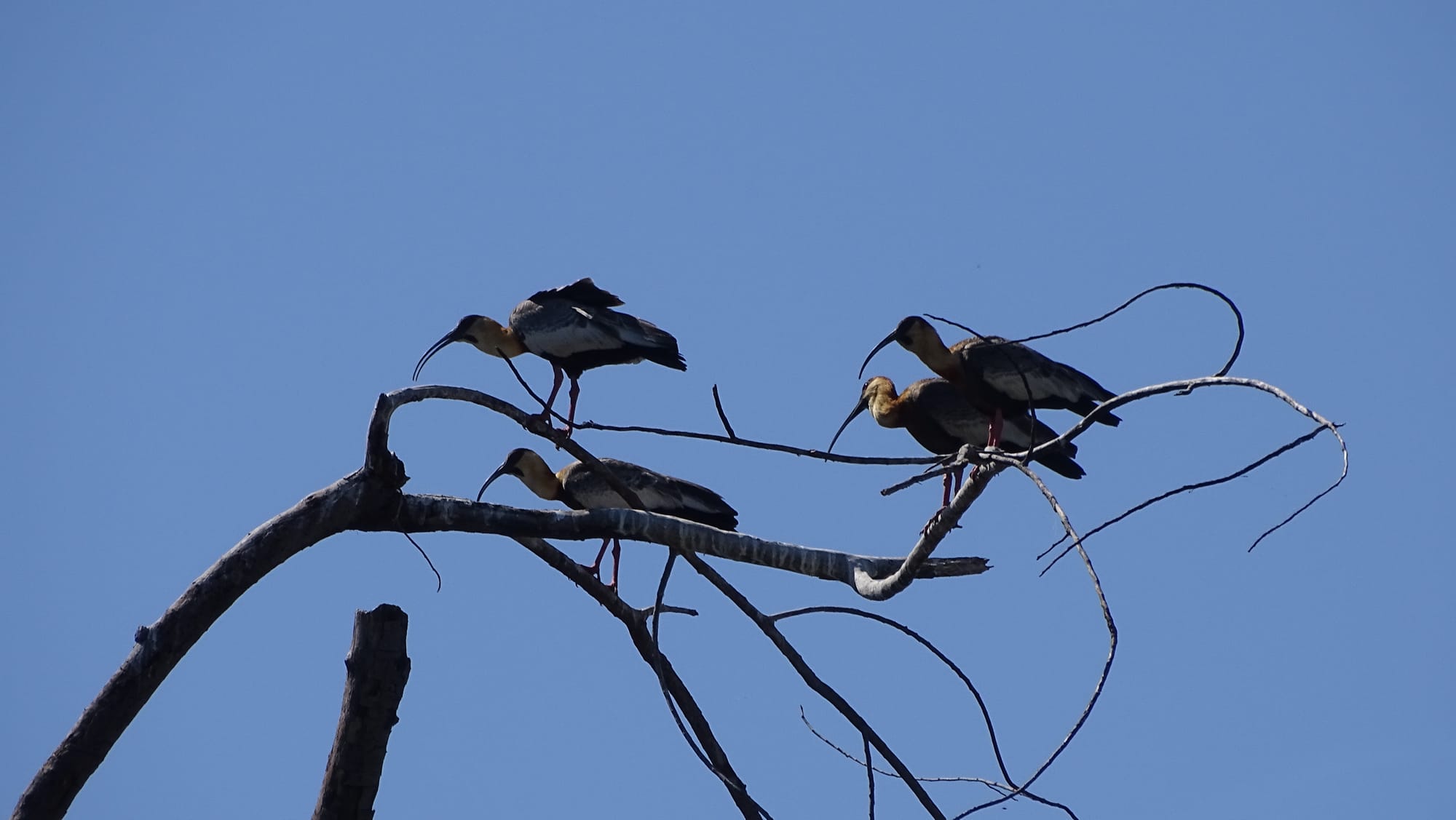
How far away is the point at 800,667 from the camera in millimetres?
6082

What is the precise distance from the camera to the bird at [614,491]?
1017 centimetres

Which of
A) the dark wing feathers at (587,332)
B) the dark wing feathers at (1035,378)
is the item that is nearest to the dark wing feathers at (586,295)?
the dark wing feathers at (587,332)

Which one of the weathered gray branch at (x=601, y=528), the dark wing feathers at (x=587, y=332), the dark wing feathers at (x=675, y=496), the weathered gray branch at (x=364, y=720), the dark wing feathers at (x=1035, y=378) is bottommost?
the weathered gray branch at (x=364, y=720)

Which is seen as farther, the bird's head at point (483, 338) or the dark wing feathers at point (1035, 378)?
the bird's head at point (483, 338)

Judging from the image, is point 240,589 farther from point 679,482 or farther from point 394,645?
point 679,482

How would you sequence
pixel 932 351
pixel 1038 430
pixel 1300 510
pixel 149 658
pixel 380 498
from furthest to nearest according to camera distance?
pixel 932 351
pixel 1038 430
pixel 380 498
pixel 149 658
pixel 1300 510

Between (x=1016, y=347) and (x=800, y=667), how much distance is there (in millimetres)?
3901

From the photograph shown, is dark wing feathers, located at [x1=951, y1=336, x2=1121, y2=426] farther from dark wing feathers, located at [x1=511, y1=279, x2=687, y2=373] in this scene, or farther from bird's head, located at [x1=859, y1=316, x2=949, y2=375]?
dark wing feathers, located at [x1=511, y1=279, x2=687, y2=373]

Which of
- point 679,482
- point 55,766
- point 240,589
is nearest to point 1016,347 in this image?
point 679,482

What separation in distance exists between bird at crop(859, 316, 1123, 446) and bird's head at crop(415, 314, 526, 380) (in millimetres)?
2955

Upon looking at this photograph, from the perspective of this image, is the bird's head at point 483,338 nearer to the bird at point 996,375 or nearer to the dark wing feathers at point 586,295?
the dark wing feathers at point 586,295

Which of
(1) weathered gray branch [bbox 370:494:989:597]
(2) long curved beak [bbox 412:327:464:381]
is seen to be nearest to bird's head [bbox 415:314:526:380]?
(2) long curved beak [bbox 412:327:464:381]

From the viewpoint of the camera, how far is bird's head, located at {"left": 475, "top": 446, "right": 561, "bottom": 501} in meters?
11.4

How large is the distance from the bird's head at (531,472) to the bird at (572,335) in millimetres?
434
